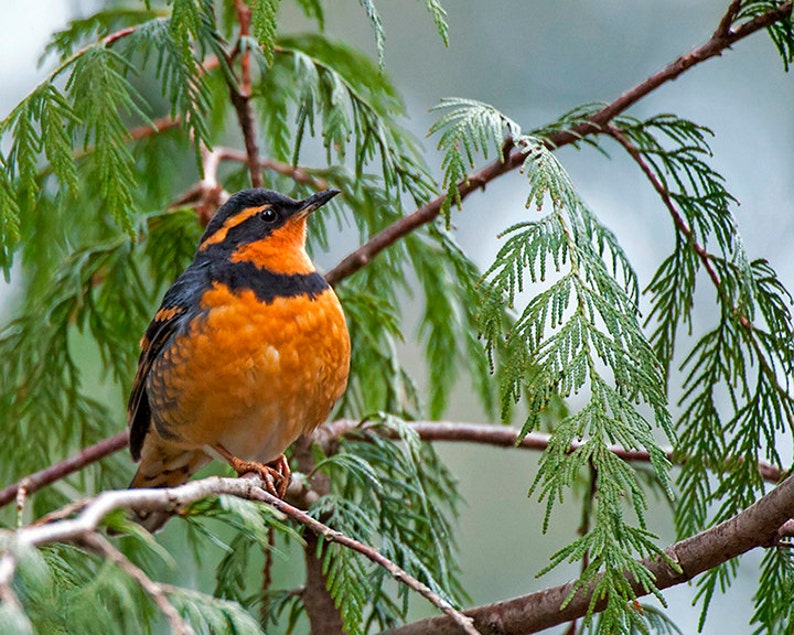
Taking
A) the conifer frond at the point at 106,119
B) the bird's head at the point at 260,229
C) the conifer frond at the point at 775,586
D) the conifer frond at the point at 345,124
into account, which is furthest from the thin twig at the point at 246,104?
the conifer frond at the point at 775,586

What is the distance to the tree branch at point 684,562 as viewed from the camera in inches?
85.9

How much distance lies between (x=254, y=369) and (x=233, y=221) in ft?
2.09

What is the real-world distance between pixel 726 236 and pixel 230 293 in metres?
1.59

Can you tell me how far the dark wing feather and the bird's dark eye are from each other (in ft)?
0.92

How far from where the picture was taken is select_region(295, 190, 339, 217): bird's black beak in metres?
3.60

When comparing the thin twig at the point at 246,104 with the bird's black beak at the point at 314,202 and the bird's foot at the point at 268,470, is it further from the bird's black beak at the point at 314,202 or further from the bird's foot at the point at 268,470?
the bird's foot at the point at 268,470

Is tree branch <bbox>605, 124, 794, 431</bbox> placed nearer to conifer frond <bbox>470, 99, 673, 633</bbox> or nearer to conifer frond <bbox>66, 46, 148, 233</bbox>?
conifer frond <bbox>470, 99, 673, 633</bbox>

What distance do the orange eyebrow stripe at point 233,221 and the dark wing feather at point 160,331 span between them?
0.40 ft

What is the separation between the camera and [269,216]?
12.3 feet

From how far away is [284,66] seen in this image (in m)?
4.29

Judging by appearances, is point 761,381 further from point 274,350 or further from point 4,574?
point 4,574

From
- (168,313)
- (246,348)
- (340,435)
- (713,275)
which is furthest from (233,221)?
(713,275)

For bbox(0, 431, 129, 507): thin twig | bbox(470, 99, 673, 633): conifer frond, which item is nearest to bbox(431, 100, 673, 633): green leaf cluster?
bbox(470, 99, 673, 633): conifer frond

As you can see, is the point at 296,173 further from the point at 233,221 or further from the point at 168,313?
the point at 168,313
